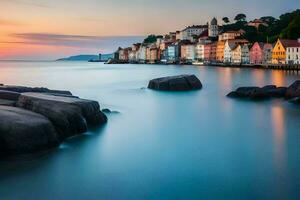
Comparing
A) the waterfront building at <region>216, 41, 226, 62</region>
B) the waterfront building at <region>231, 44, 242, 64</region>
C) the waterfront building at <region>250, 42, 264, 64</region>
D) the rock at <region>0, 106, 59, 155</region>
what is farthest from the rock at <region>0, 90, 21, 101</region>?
the waterfront building at <region>216, 41, 226, 62</region>

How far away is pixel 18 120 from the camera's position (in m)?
14.3

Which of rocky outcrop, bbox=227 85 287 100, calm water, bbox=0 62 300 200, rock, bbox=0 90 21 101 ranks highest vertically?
rock, bbox=0 90 21 101

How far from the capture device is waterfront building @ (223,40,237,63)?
130m

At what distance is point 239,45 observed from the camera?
123062 millimetres

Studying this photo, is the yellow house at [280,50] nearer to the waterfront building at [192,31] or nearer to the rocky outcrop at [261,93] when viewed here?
the rocky outcrop at [261,93]

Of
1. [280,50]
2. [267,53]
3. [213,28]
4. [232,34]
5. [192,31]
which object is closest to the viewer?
[280,50]

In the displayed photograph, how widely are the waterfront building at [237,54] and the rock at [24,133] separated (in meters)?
112

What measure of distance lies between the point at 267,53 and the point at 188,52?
193ft

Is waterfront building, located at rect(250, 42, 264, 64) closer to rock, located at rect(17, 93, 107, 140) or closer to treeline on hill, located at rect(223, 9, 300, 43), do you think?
treeline on hill, located at rect(223, 9, 300, 43)

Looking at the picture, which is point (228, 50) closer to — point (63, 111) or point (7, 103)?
point (7, 103)

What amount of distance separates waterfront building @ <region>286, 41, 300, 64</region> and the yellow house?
1.02 metres

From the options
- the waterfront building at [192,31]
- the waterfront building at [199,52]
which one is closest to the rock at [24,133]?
the waterfront building at [199,52]

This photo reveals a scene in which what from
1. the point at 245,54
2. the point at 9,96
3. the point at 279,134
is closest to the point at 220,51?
the point at 245,54

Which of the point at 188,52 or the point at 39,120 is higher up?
the point at 188,52
